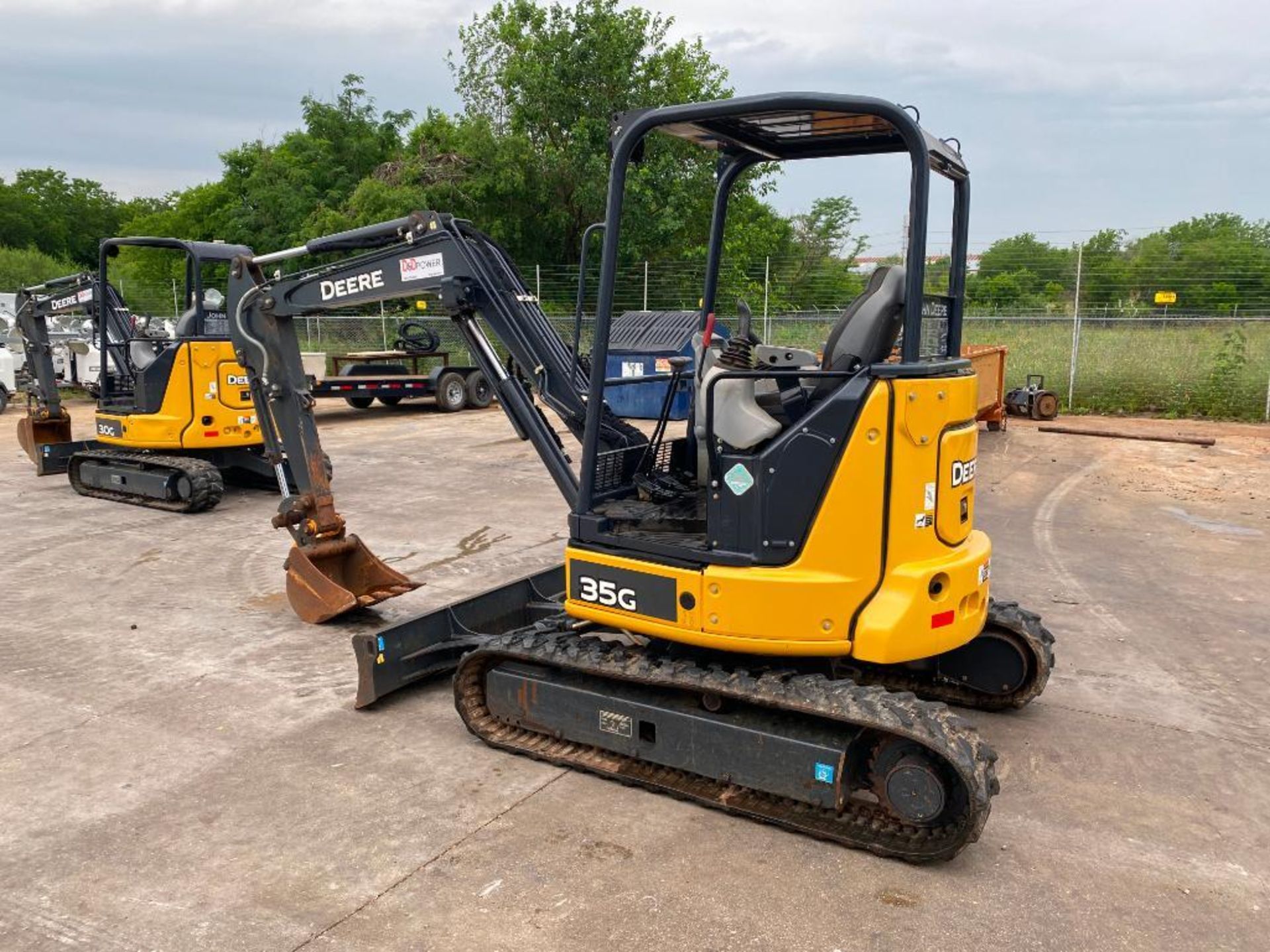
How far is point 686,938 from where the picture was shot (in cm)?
353

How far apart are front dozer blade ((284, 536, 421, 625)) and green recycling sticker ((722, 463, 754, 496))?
11.1 feet

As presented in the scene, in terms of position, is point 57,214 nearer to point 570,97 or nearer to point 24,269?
point 24,269

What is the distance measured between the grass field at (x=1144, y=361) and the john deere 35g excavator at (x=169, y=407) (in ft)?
22.0

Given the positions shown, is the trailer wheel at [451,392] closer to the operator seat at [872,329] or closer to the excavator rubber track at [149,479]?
the excavator rubber track at [149,479]

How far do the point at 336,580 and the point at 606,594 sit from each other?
3.01m

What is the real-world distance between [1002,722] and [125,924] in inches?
161

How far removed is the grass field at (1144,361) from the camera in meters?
18.5

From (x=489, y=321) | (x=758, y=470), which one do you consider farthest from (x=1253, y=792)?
(x=489, y=321)

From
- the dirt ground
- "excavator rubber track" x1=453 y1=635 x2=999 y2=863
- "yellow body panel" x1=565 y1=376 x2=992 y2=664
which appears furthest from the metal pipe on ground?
"excavator rubber track" x1=453 y1=635 x2=999 y2=863

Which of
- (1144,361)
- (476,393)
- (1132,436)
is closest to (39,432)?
(476,393)

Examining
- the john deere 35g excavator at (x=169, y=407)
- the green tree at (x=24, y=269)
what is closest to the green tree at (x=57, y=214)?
the green tree at (x=24, y=269)

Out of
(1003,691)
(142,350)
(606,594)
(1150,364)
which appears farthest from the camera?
(1150,364)

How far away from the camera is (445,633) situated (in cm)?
585

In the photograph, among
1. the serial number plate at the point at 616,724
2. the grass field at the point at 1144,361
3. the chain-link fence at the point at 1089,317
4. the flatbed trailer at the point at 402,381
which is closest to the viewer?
the serial number plate at the point at 616,724
